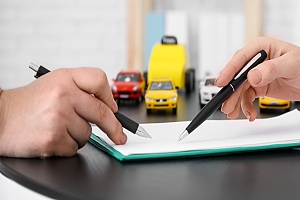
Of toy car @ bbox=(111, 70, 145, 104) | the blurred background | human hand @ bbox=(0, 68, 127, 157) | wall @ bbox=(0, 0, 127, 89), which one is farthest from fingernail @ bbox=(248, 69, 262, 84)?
wall @ bbox=(0, 0, 127, 89)

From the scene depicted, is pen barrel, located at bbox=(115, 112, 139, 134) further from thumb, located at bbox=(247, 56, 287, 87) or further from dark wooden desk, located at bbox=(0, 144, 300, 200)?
thumb, located at bbox=(247, 56, 287, 87)

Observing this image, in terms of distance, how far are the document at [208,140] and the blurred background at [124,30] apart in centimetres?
103

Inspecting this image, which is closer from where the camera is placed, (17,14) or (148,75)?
(148,75)

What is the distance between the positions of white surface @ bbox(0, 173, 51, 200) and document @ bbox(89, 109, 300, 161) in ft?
0.49

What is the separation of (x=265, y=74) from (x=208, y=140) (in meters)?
0.13

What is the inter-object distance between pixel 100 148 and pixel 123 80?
663 mm

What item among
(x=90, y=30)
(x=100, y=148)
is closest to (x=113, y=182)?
(x=100, y=148)

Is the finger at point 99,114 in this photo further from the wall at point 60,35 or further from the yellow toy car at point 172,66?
the wall at point 60,35

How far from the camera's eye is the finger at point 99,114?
0.78 metres

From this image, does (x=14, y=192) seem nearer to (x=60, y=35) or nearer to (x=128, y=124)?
(x=128, y=124)

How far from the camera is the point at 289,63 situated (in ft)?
2.90

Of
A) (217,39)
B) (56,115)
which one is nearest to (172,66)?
(217,39)

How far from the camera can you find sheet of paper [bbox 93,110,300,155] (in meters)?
0.79

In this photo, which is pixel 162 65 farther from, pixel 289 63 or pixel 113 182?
pixel 113 182
